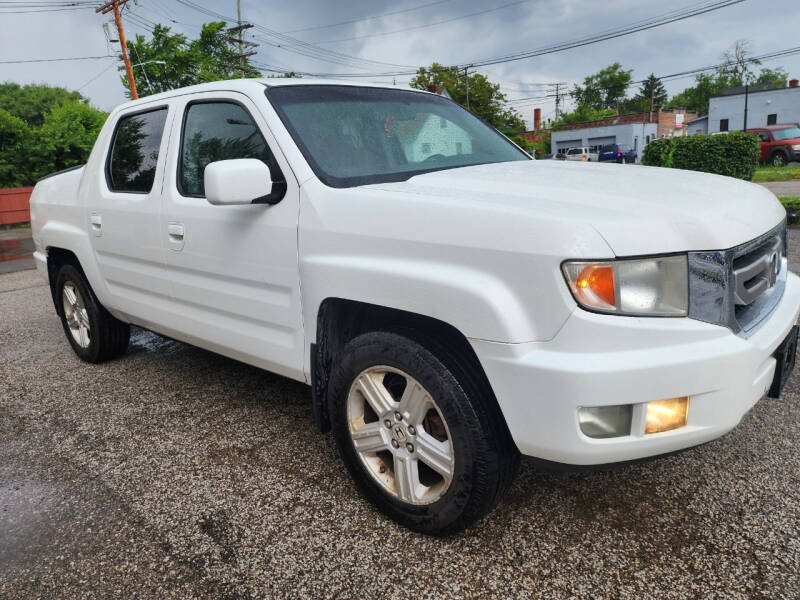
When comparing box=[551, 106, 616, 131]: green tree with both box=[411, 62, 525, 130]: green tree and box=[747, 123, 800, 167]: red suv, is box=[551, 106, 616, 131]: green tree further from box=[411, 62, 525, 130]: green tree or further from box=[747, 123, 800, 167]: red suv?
box=[747, 123, 800, 167]: red suv

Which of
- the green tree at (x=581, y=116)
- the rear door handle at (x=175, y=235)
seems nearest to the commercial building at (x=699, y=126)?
the green tree at (x=581, y=116)

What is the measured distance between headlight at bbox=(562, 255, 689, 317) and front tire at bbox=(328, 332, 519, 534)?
499 millimetres

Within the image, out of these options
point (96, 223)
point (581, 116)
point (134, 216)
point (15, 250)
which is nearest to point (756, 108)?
point (581, 116)

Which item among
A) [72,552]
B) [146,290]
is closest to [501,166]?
[146,290]

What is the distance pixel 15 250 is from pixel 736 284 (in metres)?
15.0

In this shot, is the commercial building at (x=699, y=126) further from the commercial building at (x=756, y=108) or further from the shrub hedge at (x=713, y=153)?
the shrub hedge at (x=713, y=153)

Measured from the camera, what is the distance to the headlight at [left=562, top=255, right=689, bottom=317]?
6.08ft

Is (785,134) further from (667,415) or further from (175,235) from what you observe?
(667,415)

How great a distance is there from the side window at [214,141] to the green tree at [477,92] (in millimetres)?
52077

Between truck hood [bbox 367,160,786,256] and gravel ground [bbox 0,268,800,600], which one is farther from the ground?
truck hood [bbox 367,160,786,256]

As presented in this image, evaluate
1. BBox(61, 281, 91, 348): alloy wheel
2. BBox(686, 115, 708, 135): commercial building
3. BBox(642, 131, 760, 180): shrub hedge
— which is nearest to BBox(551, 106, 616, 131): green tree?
BBox(686, 115, 708, 135): commercial building

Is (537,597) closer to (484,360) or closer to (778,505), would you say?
(484,360)

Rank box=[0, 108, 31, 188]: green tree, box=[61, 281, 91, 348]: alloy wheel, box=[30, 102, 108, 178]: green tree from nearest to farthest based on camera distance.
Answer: box=[61, 281, 91, 348]: alloy wheel → box=[0, 108, 31, 188]: green tree → box=[30, 102, 108, 178]: green tree

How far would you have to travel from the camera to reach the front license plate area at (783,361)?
2.27 meters
